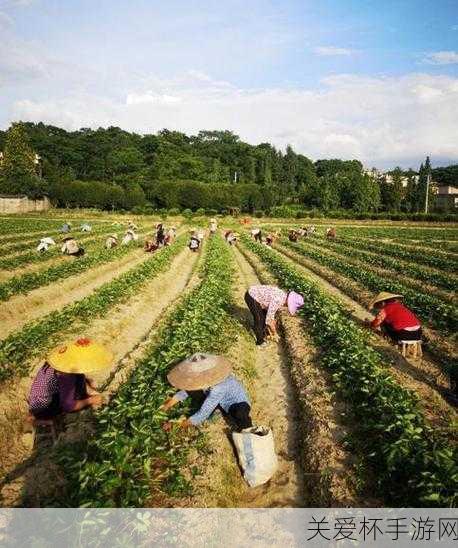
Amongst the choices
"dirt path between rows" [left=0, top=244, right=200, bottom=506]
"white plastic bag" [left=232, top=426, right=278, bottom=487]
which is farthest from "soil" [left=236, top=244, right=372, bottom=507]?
"dirt path between rows" [left=0, top=244, right=200, bottom=506]

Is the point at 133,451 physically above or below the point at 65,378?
below

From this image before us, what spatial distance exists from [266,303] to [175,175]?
82.2m

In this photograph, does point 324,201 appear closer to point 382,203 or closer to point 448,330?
point 382,203

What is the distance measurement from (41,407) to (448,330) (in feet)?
31.6

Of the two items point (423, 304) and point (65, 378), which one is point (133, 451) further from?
point (423, 304)

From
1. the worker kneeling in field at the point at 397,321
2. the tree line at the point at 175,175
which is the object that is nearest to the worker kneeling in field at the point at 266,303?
the worker kneeling in field at the point at 397,321

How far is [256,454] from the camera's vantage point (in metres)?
5.23

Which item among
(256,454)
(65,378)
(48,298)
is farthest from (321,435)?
(48,298)

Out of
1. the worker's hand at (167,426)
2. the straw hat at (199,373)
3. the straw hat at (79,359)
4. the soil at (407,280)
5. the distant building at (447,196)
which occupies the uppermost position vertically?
the distant building at (447,196)

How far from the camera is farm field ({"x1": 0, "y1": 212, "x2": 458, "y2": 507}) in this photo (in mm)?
4746

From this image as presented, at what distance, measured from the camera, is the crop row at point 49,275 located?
13791mm

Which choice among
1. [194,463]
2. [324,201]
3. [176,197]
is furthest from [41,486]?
[324,201]

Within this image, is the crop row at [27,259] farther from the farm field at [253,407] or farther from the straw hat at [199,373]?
the straw hat at [199,373]

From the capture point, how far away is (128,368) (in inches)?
332
